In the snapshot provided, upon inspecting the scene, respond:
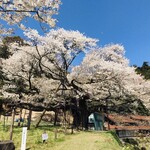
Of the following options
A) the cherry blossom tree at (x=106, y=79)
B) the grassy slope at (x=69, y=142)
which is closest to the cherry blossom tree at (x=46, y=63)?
the cherry blossom tree at (x=106, y=79)

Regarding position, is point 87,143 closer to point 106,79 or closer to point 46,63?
→ point 106,79

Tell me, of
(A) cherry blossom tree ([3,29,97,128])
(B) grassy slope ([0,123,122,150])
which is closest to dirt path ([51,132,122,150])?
(B) grassy slope ([0,123,122,150])

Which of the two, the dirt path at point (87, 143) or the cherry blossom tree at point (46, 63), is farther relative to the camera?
the cherry blossom tree at point (46, 63)

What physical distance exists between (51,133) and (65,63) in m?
7.29

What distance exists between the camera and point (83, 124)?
2273 centimetres

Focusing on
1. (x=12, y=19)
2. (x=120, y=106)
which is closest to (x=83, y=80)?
(x=120, y=106)

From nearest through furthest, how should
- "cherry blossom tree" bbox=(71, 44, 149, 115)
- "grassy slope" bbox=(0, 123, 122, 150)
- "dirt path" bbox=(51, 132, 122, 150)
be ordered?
"dirt path" bbox=(51, 132, 122, 150), "grassy slope" bbox=(0, 123, 122, 150), "cherry blossom tree" bbox=(71, 44, 149, 115)

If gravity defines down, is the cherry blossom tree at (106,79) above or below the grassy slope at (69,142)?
above

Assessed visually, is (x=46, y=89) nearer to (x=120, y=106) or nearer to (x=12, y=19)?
(x=120, y=106)

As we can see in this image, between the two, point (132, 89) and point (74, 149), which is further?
point (132, 89)

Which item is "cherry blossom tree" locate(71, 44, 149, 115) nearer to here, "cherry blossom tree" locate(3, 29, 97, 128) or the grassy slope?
"cherry blossom tree" locate(3, 29, 97, 128)

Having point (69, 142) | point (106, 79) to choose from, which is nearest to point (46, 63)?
point (106, 79)

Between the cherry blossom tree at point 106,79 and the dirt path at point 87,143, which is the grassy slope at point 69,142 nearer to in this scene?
the dirt path at point 87,143

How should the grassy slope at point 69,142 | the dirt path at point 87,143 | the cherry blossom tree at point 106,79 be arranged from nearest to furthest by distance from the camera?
the dirt path at point 87,143 → the grassy slope at point 69,142 → the cherry blossom tree at point 106,79
